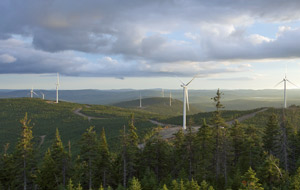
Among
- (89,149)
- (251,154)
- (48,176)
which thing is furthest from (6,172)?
(251,154)

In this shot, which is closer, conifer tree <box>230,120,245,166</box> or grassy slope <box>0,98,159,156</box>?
conifer tree <box>230,120,245,166</box>

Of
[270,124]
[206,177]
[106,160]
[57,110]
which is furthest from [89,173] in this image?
[57,110]

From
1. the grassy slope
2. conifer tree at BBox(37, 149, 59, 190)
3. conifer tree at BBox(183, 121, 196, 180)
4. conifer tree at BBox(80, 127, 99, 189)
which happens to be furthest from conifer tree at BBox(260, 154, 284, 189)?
the grassy slope

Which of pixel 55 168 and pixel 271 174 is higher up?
pixel 271 174

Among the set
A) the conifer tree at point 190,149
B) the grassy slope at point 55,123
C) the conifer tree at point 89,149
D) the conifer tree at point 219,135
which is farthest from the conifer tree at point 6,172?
the conifer tree at point 219,135

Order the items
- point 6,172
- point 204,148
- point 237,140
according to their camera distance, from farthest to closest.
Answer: point 6,172, point 237,140, point 204,148

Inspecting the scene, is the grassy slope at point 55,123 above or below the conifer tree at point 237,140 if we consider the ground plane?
below

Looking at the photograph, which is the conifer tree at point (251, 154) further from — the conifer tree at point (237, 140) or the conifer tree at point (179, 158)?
the conifer tree at point (179, 158)

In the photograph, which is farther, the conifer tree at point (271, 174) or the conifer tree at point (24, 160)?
the conifer tree at point (24, 160)

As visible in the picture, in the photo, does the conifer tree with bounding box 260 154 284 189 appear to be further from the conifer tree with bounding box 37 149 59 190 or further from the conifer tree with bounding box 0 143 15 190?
the conifer tree with bounding box 0 143 15 190

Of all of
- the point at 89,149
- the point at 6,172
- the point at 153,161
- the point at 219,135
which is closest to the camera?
the point at 219,135

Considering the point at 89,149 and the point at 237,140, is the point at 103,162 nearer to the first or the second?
the point at 89,149
